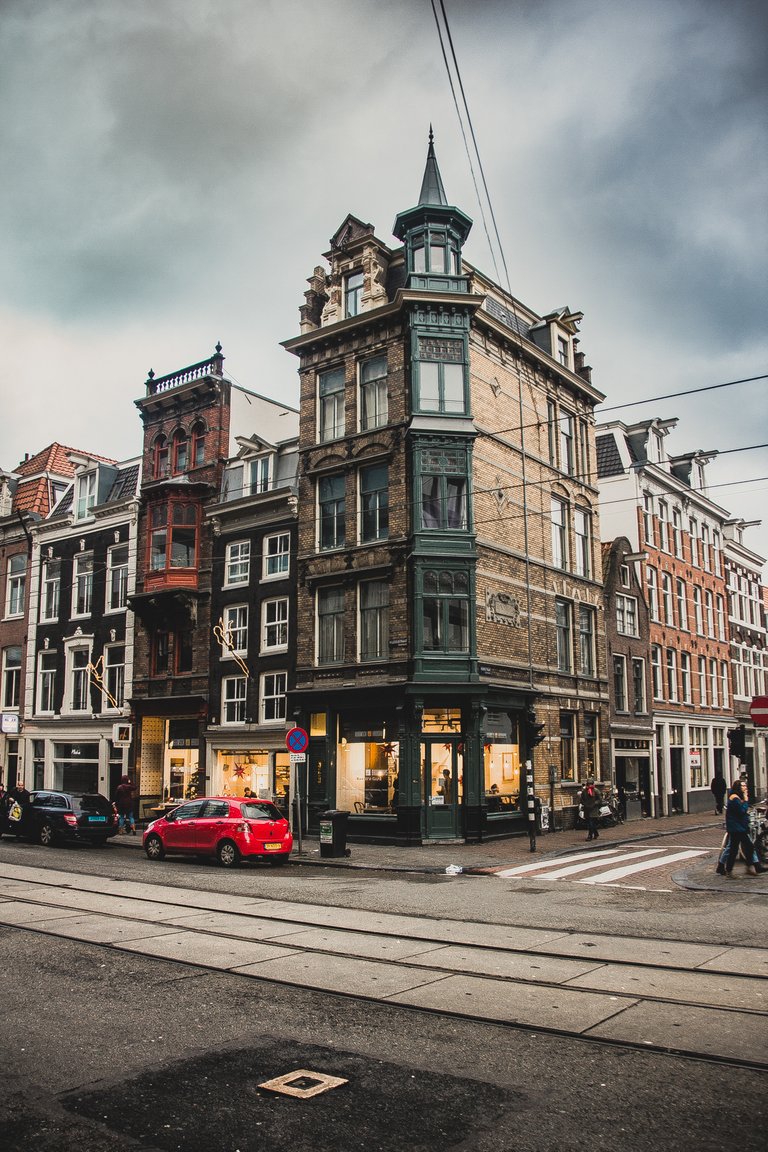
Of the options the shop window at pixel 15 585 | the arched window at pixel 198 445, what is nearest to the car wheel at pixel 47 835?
the arched window at pixel 198 445

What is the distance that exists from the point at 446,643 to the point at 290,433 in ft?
48.4

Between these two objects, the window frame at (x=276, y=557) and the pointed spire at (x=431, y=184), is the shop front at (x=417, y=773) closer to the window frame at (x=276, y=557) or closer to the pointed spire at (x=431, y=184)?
the window frame at (x=276, y=557)

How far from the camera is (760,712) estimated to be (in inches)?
597

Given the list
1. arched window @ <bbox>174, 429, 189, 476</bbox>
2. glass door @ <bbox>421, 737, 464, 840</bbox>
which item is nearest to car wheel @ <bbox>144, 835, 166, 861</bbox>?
glass door @ <bbox>421, 737, 464, 840</bbox>

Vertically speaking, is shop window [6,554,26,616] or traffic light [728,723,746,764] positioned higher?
shop window [6,554,26,616]

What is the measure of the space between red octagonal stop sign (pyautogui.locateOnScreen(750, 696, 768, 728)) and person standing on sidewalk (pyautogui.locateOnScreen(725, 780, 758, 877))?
1616 millimetres

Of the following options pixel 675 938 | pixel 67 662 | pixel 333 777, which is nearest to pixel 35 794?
pixel 333 777

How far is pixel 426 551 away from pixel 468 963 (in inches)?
632

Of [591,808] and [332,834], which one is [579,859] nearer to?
[591,808]

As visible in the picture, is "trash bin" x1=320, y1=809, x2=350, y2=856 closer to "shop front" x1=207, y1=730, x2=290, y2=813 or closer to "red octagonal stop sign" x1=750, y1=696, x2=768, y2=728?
"shop front" x1=207, y1=730, x2=290, y2=813

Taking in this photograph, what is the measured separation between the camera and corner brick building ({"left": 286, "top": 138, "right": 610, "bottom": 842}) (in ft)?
80.7

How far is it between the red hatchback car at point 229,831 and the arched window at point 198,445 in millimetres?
15784

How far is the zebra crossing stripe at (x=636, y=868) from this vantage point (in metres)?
16.9

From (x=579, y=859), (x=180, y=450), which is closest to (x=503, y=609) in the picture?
(x=579, y=859)
